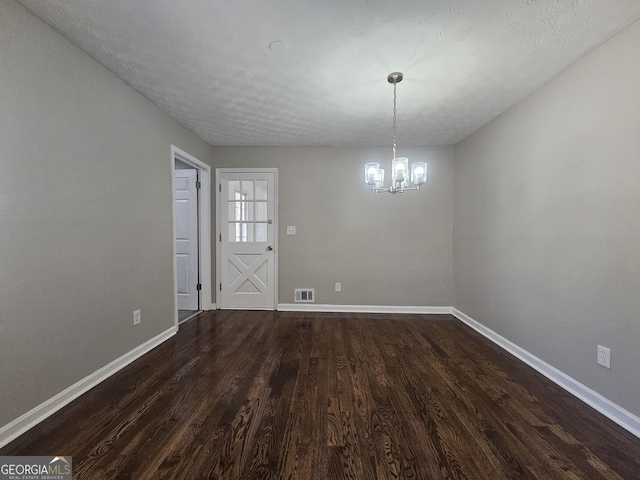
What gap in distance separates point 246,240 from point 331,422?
2865mm

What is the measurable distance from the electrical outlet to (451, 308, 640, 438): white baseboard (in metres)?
0.22

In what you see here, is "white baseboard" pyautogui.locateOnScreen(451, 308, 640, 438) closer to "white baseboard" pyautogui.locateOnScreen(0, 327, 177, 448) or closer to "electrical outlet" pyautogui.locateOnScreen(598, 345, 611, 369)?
"electrical outlet" pyautogui.locateOnScreen(598, 345, 611, 369)

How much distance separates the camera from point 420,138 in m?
3.51

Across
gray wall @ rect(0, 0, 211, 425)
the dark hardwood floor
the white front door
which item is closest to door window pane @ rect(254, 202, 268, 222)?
the white front door

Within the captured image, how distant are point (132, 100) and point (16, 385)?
7.52ft

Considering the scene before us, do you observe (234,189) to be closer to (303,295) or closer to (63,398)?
(303,295)

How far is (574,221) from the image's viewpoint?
76.4 inches

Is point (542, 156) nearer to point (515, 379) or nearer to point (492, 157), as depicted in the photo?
point (492, 157)

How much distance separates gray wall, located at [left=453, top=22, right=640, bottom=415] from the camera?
1.59 metres

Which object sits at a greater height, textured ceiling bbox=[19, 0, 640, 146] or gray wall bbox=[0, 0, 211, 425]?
textured ceiling bbox=[19, 0, 640, 146]

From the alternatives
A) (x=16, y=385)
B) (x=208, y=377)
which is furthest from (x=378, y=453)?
(x=16, y=385)

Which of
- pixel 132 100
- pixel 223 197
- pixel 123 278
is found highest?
pixel 132 100

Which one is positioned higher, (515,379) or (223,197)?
(223,197)

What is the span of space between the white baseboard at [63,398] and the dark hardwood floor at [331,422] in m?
0.05
